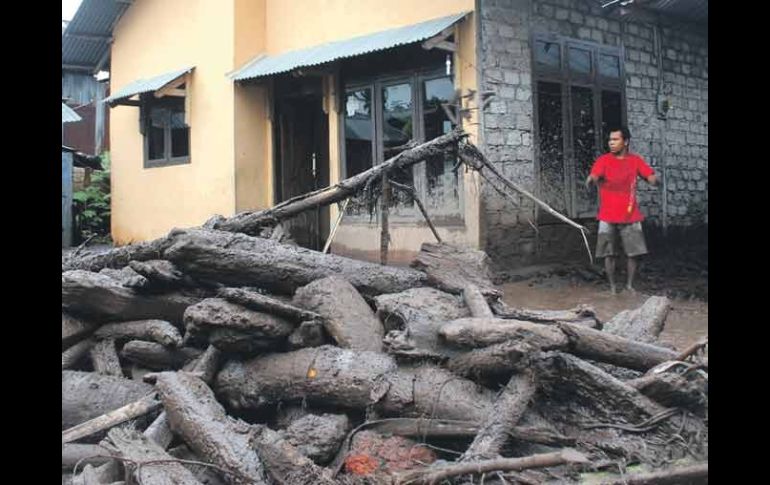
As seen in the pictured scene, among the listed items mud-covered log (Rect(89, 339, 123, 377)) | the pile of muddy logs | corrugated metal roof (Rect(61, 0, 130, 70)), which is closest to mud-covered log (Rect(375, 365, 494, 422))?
the pile of muddy logs

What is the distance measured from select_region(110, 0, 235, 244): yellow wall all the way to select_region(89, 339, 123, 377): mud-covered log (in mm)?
6169

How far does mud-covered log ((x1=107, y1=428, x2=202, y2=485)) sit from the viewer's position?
271 cm

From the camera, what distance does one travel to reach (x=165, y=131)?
1138cm

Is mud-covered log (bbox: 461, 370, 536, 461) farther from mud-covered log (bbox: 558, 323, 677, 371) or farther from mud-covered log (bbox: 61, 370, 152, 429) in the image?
mud-covered log (bbox: 61, 370, 152, 429)

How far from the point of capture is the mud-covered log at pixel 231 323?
3359 mm

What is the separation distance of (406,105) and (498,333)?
5.63 m

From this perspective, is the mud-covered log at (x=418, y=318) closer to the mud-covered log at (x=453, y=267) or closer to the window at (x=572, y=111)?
the mud-covered log at (x=453, y=267)

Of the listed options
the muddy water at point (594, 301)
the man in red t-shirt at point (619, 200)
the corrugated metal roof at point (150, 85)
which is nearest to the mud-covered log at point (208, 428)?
the muddy water at point (594, 301)

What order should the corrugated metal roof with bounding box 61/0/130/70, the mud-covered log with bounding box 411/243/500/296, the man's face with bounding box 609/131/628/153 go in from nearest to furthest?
the mud-covered log with bounding box 411/243/500/296 → the man's face with bounding box 609/131/628/153 → the corrugated metal roof with bounding box 61/0/130/70

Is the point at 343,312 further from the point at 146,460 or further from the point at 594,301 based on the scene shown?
the point at 594,301

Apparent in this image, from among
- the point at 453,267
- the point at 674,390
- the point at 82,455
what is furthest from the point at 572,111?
the point at 82,455

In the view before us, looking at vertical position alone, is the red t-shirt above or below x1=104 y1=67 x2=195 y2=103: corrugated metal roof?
below
